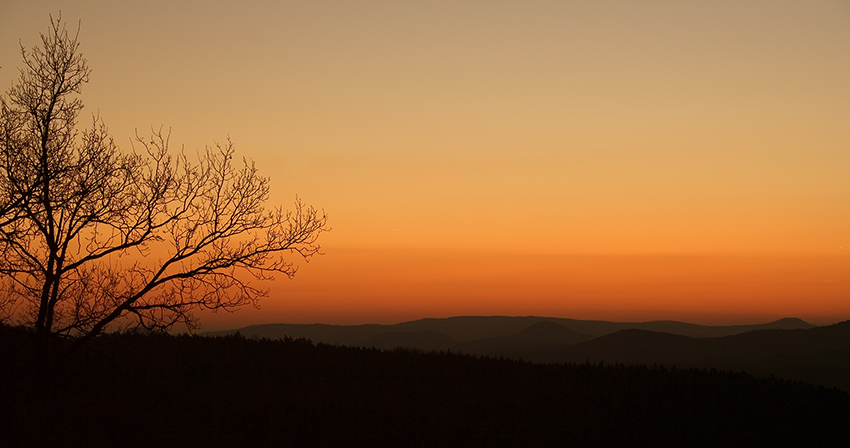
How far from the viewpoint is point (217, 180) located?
1689cm

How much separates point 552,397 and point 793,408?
21.9 ft

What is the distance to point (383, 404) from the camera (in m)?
18.9

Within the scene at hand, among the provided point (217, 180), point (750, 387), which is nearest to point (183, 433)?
point (217, 180)

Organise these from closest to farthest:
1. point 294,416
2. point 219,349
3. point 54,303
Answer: point 54,303, point 294,416, point 219,349

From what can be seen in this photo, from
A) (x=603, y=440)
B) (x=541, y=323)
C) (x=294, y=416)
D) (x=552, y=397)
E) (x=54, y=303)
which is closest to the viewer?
(x=54, y=303)

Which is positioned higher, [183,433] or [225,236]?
[225,236]

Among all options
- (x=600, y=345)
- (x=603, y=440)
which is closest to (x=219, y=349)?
(x=603, y=440)

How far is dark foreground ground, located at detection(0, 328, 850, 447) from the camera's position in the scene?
16.6m

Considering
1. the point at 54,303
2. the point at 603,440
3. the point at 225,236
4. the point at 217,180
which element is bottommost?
the point at 603,440

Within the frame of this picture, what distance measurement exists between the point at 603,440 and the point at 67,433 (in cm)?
1360

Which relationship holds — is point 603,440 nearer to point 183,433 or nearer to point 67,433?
point 183,433

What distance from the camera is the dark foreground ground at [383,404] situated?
16.6m

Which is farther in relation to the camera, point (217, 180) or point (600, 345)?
point (600, 345)

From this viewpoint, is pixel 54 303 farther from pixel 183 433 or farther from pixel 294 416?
pixel 294 416
